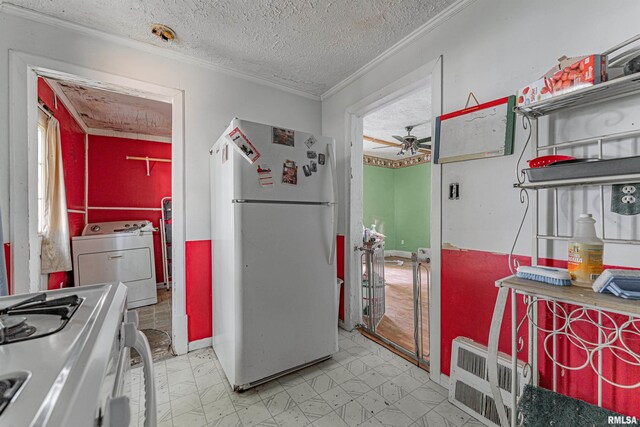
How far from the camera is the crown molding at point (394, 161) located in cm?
622

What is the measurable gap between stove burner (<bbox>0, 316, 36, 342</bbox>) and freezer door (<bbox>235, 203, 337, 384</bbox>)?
0.94 m

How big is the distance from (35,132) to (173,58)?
3.34ft

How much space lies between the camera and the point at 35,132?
5.42 ft

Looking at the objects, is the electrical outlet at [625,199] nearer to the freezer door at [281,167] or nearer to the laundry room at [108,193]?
the freezer door at [281,167]

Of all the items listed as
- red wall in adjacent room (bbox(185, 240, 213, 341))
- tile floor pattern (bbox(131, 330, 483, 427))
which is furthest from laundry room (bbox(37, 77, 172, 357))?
tile floor pattern (bbox(131, 330, 483, 427))

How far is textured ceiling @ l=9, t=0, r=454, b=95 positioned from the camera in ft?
5.03

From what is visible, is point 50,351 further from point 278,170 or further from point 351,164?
point 351,164

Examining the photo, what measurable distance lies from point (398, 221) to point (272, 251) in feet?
18.5

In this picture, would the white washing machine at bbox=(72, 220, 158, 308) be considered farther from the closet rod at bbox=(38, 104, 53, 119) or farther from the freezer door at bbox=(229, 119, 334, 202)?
the freezer door at bbox=(229, 119, 334, 202)

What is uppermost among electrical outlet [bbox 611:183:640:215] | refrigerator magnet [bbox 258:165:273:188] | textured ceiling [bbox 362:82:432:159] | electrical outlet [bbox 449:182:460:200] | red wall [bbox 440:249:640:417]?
textured ceiling [bbox 362:82:432:159]

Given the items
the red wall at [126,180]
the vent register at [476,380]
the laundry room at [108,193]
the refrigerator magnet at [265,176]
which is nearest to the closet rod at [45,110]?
the laundry room at [108,193]

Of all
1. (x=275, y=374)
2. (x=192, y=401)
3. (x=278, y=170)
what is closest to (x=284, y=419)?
(x=275, y=374)

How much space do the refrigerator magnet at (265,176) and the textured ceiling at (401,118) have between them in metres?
1.73

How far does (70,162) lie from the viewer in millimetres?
2873
